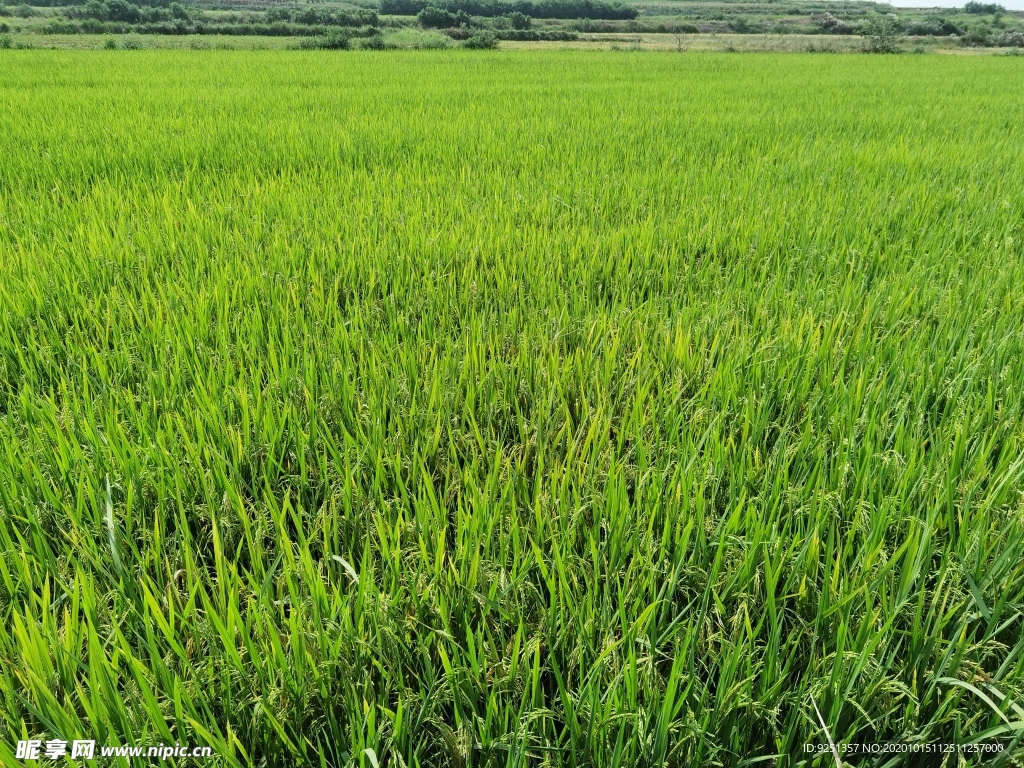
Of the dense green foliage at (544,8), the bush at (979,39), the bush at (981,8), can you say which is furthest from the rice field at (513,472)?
the bush at (981,8)

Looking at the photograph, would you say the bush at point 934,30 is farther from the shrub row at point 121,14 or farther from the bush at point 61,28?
the bush at point 61,28

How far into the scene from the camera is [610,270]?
222 cm

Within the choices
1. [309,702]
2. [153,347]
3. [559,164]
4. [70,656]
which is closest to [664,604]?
[309,702]

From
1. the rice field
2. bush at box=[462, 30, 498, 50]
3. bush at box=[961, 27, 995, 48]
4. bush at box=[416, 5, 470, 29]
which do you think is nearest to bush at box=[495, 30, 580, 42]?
bush at box=[416, 5, 470, 29]

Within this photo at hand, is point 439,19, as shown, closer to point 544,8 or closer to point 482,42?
point 482,42

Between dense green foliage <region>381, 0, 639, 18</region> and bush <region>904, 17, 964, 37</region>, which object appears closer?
bush <region>904, 17, 964, 37</region>

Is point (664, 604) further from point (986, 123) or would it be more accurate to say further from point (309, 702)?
point (986, 123)

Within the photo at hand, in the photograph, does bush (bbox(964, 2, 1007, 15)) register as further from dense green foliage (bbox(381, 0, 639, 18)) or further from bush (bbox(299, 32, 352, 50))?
bush (bbox(299, 32, 352, 50))

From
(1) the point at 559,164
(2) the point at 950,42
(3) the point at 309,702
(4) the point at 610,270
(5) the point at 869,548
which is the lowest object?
(3) the point at 309,702

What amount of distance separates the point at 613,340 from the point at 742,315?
1.69 feet

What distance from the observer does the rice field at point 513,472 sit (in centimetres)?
72

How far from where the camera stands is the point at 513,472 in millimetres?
1116

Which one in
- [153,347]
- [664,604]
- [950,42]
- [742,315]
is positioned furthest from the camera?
[950,42]

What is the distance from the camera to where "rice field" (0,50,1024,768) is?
2.35ft
